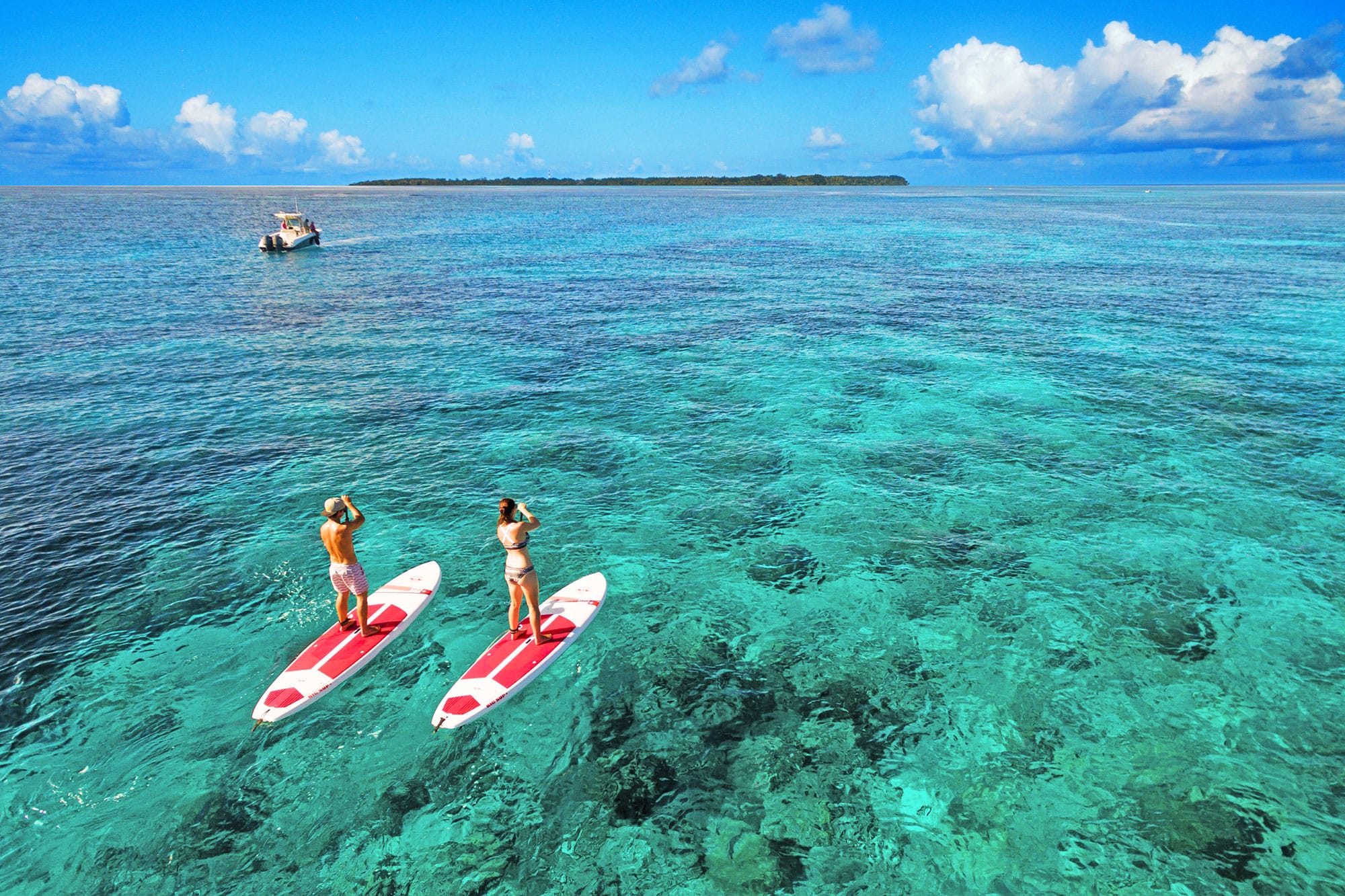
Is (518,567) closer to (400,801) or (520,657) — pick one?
(520,657)

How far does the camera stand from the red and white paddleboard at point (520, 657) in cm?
1370

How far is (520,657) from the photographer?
15.0 meters

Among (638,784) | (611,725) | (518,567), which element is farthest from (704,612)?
(638,784)

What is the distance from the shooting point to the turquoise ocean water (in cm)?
1129

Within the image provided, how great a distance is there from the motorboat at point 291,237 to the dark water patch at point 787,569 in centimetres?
8449

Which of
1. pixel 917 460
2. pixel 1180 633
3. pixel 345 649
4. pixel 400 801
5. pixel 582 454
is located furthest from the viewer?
pixel 582 454

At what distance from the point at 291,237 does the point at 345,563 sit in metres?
84.8

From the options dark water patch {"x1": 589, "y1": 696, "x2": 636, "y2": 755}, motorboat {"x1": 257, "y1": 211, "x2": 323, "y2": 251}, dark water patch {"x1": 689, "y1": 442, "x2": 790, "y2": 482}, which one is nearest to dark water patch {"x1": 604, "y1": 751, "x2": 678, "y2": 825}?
dark water patch {"x1": 589, "y1": 696, "x2": 636, "y2": 755}

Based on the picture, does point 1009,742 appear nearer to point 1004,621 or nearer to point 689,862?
point 1004,621

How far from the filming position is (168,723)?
1373 centimetres

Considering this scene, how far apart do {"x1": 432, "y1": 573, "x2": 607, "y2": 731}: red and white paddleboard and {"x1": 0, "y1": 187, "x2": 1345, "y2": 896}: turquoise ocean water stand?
1.44 ft

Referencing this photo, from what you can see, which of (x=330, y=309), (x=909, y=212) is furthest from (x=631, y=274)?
(x=909, y=212)

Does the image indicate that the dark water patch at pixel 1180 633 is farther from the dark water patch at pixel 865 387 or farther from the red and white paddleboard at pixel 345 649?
the red and white paddleboard at pixel 345 649

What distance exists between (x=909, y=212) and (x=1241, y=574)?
17159cm
